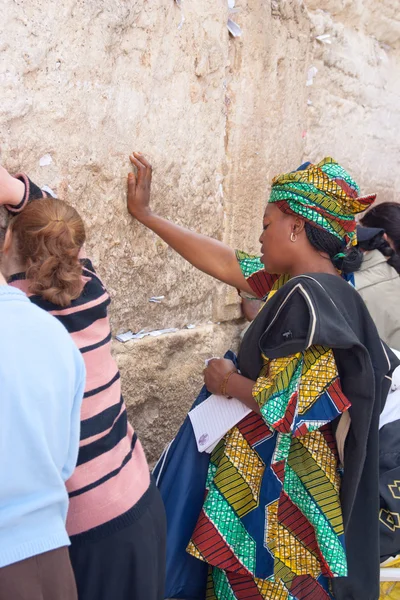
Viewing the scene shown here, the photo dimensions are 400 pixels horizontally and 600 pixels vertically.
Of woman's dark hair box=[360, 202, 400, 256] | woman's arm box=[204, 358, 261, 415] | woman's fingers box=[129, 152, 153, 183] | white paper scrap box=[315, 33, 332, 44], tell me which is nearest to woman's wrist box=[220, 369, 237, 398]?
woman's arm box=[204, 358, 261, 415]

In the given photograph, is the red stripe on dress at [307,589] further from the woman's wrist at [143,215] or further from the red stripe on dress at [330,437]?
the woman's wrist at [143,215]

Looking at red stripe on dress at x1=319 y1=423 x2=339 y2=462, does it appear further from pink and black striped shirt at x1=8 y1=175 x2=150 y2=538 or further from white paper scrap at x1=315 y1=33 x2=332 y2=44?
white paper scrap at x1=315 y1=33 x2=332 y2=44

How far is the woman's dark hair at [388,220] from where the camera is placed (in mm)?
2859

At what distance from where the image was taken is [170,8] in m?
2.08

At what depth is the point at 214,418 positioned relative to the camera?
1.94 meters

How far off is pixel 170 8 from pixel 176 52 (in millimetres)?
142

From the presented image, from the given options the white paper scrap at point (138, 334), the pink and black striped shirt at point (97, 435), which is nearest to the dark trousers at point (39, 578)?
the pink and black striped shirt at point (97, 435)

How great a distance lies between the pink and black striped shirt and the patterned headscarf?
745 millimetres

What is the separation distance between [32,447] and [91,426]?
46cm

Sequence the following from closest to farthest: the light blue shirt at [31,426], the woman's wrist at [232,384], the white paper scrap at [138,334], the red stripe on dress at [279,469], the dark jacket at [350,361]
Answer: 1. the light blue shirt at [31,426]
2. the dark jacket at [350,361]
3. the red stripe on dress at [279,469]
4. the woman's wrist at [232,384]
5. the white paper scrap at [138,334]

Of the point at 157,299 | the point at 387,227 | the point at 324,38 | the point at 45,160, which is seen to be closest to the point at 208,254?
the point at 157,299

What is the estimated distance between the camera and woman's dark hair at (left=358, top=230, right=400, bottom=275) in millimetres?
2697

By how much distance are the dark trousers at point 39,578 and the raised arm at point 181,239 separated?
135 cm

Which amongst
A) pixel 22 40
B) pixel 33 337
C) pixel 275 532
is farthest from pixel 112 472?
pixel 22 40
